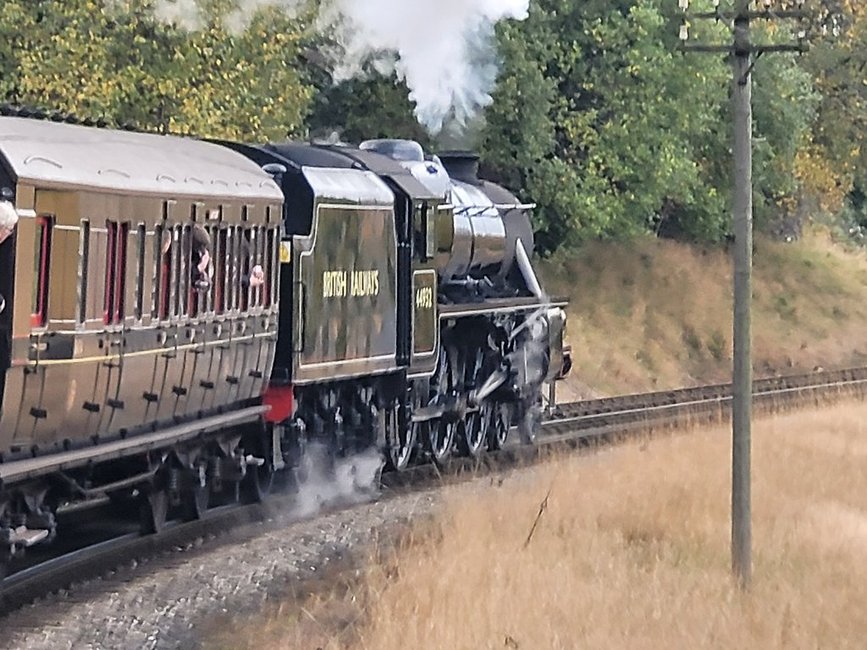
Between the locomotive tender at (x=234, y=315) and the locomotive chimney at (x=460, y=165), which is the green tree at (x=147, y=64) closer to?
the locomotive chimney at (x=460, y=165)

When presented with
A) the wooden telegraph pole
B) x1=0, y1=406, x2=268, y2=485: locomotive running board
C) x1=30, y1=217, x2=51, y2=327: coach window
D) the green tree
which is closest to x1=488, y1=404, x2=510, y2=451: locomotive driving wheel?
the green tree

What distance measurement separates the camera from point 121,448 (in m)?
10.6

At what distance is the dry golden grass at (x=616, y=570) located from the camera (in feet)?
30.2

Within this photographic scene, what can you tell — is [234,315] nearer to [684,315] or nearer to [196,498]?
[196,498]

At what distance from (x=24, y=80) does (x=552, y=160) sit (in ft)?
42.1

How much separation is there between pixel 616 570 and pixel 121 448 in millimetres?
3371

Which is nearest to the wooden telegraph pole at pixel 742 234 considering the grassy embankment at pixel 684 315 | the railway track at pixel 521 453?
the railway track at pixel 521 453

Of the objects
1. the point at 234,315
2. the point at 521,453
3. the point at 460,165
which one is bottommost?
the point at 521,453

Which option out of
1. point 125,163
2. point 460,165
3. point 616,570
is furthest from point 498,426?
point 125,163

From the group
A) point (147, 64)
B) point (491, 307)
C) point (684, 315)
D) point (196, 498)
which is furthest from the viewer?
point (684, 315)

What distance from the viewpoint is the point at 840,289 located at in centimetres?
4066

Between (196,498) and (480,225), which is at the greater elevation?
(480,225)

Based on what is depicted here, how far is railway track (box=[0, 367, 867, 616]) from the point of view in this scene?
35.6 ft

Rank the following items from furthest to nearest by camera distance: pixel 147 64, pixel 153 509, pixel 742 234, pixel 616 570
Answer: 1. pixel 147 64
2. pixel 153 509
3. pixel 616 570
4. pixel 742 234
